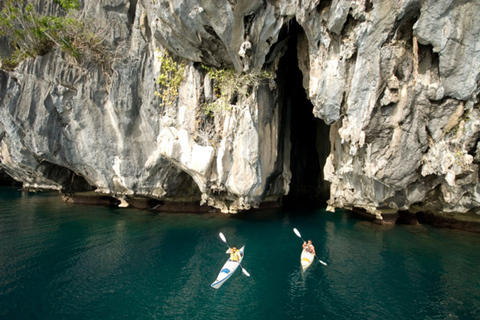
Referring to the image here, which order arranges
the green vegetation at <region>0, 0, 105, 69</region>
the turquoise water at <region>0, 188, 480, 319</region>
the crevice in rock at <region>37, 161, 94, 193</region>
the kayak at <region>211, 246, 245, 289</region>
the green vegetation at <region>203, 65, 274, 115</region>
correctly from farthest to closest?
the crevice in rock at <region>37, 161, 94, 193</region> → the green vegetation at <region>0, 0, 105, 69</region> → the green vegetation at <region>203, 65, 274, 115</region> → the kayak at <region>211, 246, 245, 289</region> → the turquoise water at <region>0, 188, 480, 319</region>

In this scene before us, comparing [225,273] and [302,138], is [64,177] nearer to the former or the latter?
[225,273]

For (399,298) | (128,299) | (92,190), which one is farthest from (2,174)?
(399,298)

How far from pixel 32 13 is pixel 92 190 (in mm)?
15632

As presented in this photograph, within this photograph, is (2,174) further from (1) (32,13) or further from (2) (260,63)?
(2) (260,63)

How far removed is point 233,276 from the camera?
12297 mm

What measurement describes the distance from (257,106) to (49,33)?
16.5m

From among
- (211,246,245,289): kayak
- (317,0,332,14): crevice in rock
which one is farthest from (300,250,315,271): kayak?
(317,0,332,14): crevice in rock

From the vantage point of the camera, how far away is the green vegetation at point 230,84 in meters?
17.3

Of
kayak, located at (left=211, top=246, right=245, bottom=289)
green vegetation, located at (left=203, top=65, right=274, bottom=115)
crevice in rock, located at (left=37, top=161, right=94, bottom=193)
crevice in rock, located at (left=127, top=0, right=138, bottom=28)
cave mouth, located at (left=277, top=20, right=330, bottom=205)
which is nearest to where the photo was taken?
Answer: kayak, located at (left=211, top=246, right=245, bottom=289)

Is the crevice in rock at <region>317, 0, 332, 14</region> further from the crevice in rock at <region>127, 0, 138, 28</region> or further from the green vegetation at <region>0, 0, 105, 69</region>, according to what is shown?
the green vegetation at <region>0, 0, 105, 69</region>

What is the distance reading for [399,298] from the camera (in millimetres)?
10555

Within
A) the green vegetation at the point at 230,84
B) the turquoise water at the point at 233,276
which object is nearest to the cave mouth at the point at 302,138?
the green vegetation at the point at 230,84

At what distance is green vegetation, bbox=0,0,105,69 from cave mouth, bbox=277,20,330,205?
14753 mm

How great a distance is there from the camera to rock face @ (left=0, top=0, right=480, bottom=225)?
12.8 meters
